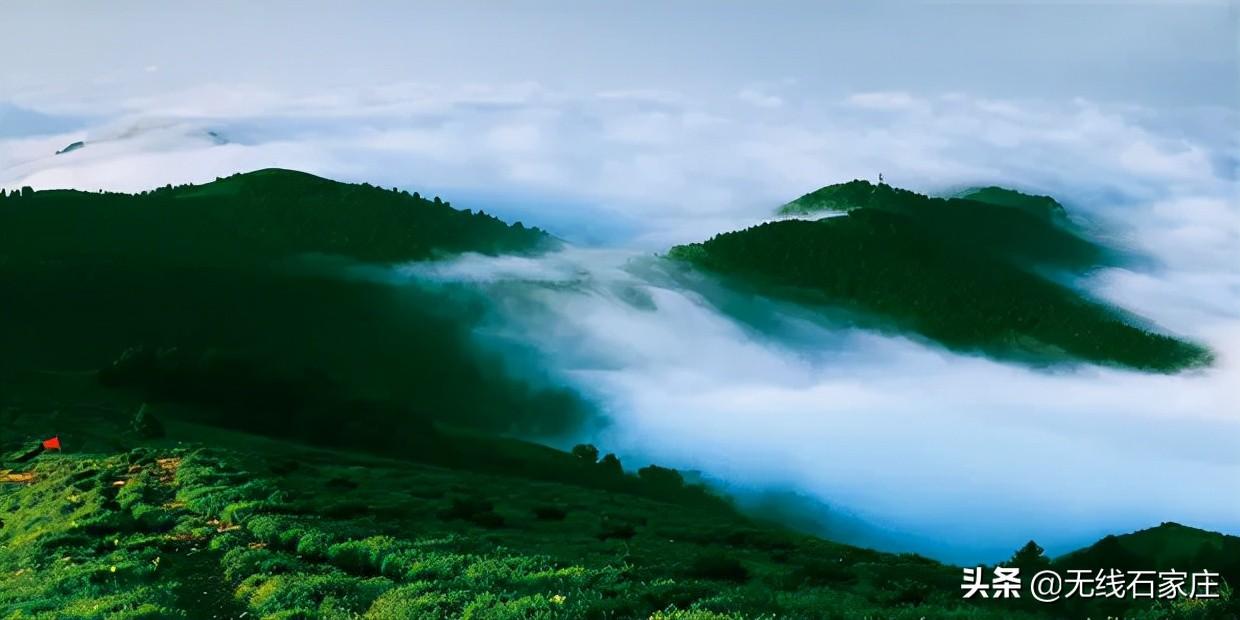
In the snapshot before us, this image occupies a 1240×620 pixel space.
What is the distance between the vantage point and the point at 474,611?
27953 mm

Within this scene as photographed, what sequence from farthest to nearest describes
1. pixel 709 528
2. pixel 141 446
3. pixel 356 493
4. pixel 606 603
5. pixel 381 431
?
1. pixel 381 431
2. pixel 141 446
3. pixel 356 493
4. pixel 709 528
5. pixel 606 603

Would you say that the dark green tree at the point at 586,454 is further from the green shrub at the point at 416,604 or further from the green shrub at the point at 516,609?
the green shrub at the point at 516,609

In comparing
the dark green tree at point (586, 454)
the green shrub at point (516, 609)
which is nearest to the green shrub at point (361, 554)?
the green shrub at point (516, 609)

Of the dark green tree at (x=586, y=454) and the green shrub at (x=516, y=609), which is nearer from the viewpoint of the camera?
the green shrub at (x=516, y=609)

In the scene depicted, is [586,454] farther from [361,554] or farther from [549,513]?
[361,554]

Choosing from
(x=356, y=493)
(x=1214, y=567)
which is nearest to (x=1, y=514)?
(x=356, y=493)

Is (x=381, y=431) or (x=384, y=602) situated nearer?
(x=384, y=602)

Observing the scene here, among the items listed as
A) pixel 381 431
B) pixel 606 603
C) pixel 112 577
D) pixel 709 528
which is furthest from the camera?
pixel 381 431

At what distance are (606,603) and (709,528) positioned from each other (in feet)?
92.9

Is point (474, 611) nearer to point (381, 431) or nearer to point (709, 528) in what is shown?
point (709, 528)

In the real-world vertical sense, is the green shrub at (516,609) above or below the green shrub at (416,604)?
above

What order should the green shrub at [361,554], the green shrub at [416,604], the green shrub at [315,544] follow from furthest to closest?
the green shrub at [315,544] < the green shrub at [361,554] < the green shrub at [416,604]

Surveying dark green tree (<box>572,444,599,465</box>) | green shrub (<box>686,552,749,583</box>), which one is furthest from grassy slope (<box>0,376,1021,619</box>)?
dark green tree (<box>572,444,599,465</box>)

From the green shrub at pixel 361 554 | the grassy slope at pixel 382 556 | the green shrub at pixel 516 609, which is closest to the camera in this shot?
the green shrub at pixel 516 609
